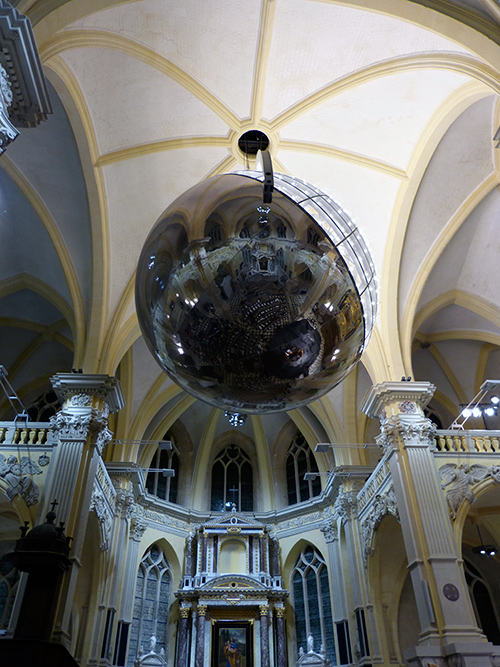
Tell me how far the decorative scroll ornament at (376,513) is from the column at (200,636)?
4470mm

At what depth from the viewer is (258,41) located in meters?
9.15

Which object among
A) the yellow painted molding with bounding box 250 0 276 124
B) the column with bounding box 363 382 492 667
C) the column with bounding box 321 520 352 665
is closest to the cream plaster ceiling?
the yellow painted molding with bounding box 250 0 276 124

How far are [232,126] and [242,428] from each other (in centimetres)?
1032

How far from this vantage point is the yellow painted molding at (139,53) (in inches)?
293

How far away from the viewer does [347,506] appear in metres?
13.1

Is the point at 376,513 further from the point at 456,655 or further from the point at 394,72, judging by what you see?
the point at 394,72

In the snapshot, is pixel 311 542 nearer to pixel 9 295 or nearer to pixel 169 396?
pixel 169 396

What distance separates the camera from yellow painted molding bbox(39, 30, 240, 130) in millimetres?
7430

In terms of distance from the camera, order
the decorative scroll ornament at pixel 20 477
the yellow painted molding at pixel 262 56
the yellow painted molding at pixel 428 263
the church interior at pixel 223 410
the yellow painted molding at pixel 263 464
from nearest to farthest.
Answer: the church interior at pixel 223 410 < the yellow painted molding at pixel 262 56 < the decorative scroll ornament at pixel 20 477 < the yellow painted molding at pixel 428 263 < the yellow painted molding at pixel 263 464

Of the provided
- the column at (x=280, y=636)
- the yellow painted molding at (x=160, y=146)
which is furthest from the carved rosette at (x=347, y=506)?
the yellow painted molding at (x=160, y=146)

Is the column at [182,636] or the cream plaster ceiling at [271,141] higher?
the cream plaster ceiling at [271,141]

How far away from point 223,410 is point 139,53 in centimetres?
641

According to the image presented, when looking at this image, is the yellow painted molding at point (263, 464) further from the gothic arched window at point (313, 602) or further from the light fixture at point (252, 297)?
the light fixture at point (252, 297)

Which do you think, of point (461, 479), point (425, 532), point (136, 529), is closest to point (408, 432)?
point (461, 479)
